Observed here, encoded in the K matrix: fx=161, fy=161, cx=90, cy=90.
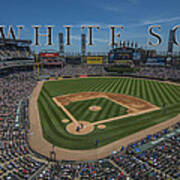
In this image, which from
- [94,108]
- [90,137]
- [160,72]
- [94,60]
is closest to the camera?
[90,137]

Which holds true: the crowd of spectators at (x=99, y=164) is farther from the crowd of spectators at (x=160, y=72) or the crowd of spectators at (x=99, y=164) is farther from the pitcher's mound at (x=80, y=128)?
the crowd of spectators at (x=160, y=72)

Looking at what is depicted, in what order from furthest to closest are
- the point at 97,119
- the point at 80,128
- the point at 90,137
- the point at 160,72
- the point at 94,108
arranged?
the point at 160,72 < the point at 94,108 < the point at 97,119 < the point at 80,128 < the point at 90,137

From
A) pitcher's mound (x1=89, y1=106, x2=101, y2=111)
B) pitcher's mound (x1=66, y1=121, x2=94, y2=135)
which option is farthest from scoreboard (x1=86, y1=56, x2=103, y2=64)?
pitcher's mound (x1=66, y1=121, x2=94, y2=135)

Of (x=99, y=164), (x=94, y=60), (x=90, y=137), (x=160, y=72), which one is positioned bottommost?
(x=90, y=137)

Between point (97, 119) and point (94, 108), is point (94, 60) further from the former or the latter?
point (97, 119)

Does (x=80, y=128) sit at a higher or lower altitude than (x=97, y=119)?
lower

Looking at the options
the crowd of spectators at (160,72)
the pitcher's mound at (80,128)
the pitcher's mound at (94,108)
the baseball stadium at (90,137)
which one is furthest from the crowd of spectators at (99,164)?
the crowd of spectators at (160,72)

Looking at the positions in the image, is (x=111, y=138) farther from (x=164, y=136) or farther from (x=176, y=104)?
(x=176, y=104)

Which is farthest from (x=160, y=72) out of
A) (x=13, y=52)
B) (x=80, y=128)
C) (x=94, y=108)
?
(x=13, y=52)

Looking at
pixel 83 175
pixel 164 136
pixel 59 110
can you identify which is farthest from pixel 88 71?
pixel 83 175

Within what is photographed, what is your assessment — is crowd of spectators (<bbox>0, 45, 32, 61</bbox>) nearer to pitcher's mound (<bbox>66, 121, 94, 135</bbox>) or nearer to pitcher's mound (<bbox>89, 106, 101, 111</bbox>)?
pitcher's mound (<bbox>89, 106, 101, 111</bbox>)

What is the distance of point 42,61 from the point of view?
297 feet

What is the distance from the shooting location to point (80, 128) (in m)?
25.5

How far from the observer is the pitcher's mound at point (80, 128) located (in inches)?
965
